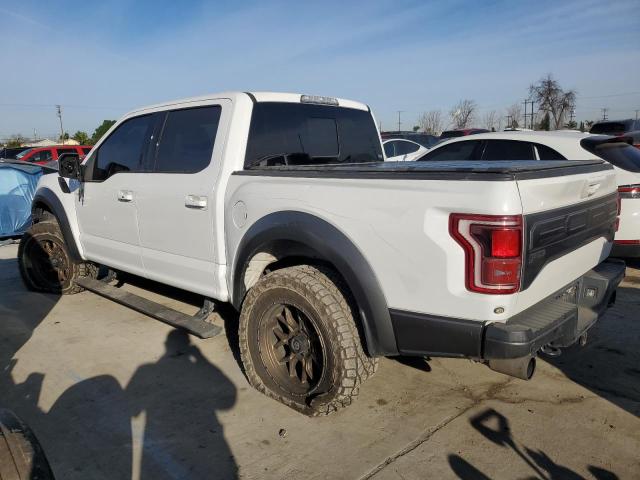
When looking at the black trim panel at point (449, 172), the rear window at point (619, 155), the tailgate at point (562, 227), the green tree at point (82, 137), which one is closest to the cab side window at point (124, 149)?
the black trim panel at point (449, 172)

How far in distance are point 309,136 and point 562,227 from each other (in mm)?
2156

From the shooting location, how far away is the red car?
54.1 ft

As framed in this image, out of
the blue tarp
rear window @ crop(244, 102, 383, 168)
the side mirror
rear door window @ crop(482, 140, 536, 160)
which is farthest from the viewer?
the blue tarp

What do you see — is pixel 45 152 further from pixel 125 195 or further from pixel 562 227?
pixel 562 227

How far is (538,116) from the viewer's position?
50.8 meters

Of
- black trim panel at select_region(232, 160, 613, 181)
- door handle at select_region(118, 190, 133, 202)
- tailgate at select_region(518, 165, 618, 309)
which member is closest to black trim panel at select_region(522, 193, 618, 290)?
tailgate at select_region(518, 165, 618, 309)

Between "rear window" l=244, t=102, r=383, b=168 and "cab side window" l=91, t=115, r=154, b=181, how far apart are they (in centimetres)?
111

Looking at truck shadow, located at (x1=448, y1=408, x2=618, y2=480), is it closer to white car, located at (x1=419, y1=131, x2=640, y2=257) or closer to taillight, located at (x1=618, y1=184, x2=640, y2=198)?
white car, located at (x1=419, y1=131, x2=640, y2=257)

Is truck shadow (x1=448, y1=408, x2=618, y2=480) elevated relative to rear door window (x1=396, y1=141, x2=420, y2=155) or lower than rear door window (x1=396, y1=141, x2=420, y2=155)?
lower

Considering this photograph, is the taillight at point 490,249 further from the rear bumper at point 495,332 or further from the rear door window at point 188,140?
the rear door window at point 188,140

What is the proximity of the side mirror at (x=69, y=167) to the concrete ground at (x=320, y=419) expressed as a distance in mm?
1567

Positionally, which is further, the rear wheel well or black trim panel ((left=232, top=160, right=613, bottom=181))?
the rear wheel well

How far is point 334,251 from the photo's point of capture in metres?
2.75

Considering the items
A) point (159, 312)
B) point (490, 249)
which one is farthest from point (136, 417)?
point (490, 249)
